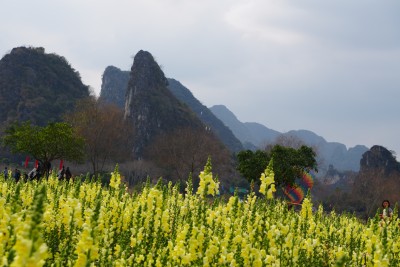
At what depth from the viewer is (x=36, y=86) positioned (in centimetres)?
10625

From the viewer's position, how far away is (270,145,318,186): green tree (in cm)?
3203

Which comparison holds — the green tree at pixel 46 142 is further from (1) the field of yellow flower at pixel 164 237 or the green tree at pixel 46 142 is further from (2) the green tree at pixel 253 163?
(1) the field of yellow flower at pixel 164 237

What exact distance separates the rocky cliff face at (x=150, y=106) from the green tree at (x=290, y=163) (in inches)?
2922


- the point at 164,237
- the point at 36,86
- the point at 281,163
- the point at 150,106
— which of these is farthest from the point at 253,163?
the point at 36,86

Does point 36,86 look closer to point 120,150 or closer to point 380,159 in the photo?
point 120,150

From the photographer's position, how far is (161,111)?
114625mm

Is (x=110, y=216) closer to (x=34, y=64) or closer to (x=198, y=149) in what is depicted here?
(x=198, y=149)

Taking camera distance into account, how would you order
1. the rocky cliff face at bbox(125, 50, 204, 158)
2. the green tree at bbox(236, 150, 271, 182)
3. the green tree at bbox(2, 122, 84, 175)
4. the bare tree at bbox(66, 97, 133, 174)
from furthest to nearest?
the rocky cliff face at bbox(125, 50, 204, 158) → the bare tree at bbox(66, 97, 133, 174) → the green tree at bbox(2, 122, 84, 175) → the green tree at bbox(236, 150, 271, 182)

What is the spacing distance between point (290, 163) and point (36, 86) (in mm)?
89653

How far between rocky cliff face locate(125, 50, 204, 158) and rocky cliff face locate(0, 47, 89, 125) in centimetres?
1366

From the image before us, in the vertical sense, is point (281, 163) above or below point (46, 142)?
above

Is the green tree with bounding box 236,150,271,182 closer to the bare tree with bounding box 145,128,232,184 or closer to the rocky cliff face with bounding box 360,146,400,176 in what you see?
the bare tree with bounding box 145,128,232,184

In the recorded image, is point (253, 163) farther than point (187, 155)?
No

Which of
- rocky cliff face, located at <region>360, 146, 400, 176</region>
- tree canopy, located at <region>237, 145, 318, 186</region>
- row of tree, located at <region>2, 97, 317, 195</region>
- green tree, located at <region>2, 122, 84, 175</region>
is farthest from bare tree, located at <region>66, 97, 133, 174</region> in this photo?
rocky cliff face, located at <region>360, 146, 400, 176</region>
